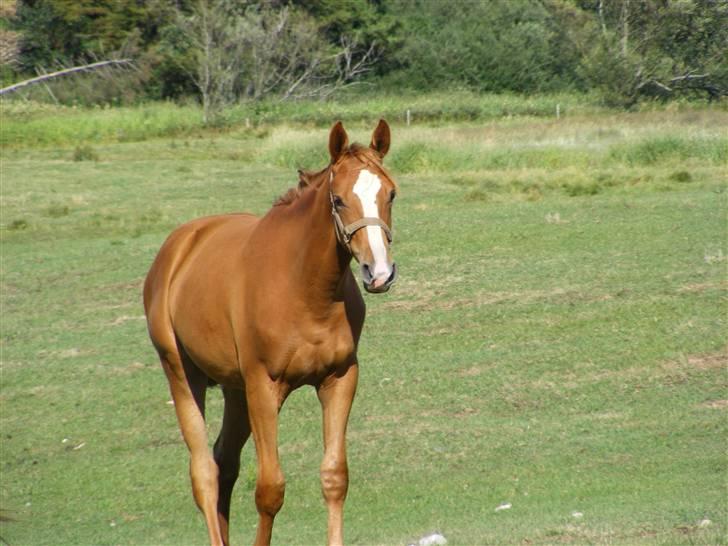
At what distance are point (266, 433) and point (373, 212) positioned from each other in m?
1.22

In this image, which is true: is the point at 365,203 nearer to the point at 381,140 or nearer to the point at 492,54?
the point at 381,140

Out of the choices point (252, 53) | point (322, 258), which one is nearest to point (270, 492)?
point (322, 258)

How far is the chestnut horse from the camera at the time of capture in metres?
5.38

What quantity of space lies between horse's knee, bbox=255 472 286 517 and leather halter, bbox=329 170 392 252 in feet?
3.89

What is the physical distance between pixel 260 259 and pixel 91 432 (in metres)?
7.39

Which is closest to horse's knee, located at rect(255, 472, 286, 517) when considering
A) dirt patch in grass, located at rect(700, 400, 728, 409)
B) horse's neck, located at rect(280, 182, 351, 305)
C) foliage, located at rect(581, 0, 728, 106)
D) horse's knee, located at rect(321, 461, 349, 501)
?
horse's knee, located at rect(321, 461, 349, 501)

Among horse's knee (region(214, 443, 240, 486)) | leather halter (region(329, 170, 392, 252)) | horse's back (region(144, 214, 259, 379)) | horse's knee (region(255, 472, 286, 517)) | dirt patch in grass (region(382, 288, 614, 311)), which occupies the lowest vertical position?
dirt patch in grass (region(382, 288, 614, 311))

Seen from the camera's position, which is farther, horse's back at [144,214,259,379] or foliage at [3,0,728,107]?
foliage at [3,0,728,107]

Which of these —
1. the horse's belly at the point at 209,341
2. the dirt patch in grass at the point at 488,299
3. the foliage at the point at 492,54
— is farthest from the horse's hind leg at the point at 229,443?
the foliage at the point at 492,54

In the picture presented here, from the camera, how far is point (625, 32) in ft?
93.1

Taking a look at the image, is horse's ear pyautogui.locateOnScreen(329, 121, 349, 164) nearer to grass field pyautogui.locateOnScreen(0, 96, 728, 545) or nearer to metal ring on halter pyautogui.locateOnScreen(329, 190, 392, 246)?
metal ring on halter pyautogui.locateOnScreen(329, 190, 392, 246)

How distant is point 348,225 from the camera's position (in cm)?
532

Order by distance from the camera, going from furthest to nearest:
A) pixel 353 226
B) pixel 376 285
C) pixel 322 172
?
pixel 322 172
pixel 353 226
pixel 376 285

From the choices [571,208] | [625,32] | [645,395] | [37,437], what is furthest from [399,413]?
[625,32]
